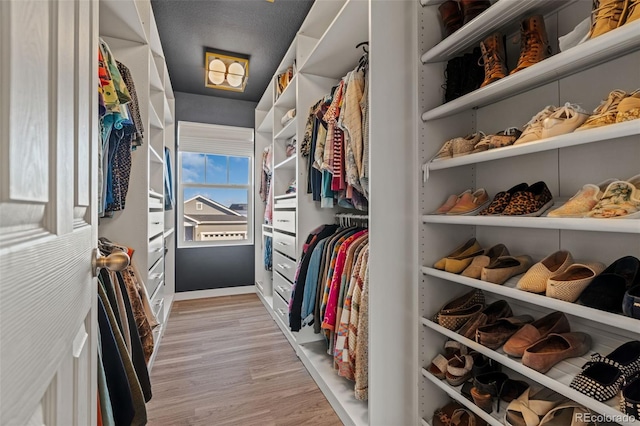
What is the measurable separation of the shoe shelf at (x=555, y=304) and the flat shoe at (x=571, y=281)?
0.07 ft

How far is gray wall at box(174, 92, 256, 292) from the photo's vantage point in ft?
11.9

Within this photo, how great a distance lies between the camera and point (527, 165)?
1.22 meters

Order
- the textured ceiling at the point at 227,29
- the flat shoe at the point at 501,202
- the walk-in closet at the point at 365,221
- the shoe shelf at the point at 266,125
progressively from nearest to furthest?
the walk-in closet at the point at 365,221 → the flat shoe at the point at 501,202 → the textured ceiling at the point at 227,29 → the shoe shelf at the point at 266,125

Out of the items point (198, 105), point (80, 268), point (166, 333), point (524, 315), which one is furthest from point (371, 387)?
point (198, 105)

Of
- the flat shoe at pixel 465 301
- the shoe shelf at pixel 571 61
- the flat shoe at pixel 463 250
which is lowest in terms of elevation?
the flat shoe at pixel 465 301

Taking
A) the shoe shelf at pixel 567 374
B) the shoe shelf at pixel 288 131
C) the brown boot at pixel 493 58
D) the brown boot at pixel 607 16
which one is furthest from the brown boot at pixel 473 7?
the shoe shelf at pixel 288 131

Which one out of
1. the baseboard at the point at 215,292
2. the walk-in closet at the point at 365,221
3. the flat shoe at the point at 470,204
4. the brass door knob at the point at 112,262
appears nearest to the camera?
the walk-in closet at the point at 365,221

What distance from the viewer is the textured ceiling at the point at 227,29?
2143 millimetres

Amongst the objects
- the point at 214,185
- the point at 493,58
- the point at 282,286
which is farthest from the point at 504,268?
the point at 214,185

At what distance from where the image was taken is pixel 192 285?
366 cm

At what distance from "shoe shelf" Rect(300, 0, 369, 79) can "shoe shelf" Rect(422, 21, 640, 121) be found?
0.72 metres

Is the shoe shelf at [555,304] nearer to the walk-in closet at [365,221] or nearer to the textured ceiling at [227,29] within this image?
the walk-in closet at [365,221]

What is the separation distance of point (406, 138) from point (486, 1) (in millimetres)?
581

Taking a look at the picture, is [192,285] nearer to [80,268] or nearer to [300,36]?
[300,36]
